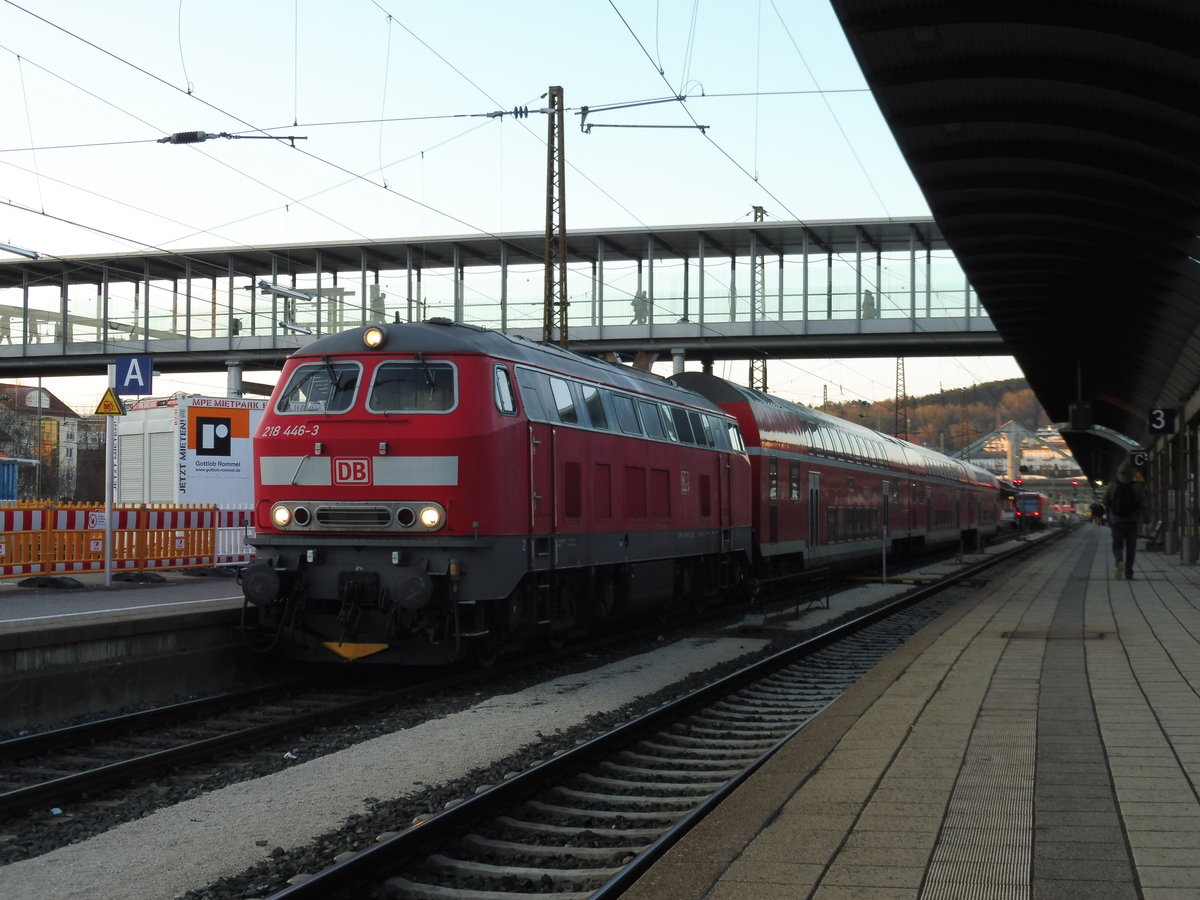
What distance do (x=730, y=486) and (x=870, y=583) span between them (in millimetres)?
9639

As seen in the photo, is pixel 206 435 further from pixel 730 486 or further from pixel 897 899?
pixel 897 899

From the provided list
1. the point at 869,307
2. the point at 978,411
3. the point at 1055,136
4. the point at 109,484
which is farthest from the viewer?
the point at 978,411

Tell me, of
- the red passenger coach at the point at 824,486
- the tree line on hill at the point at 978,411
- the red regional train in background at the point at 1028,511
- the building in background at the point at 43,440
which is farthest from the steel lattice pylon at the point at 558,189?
the tree line on hill at the point at 978,411

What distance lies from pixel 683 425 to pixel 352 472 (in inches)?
260

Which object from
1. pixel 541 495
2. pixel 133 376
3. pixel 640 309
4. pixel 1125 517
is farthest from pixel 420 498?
pixel 640 309

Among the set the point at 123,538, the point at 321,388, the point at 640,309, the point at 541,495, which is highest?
the point at 640,309

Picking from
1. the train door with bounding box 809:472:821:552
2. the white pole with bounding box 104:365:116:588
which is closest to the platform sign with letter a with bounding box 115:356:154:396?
the white pole with bounding box 104:365:116:588

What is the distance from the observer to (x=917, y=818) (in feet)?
19.1

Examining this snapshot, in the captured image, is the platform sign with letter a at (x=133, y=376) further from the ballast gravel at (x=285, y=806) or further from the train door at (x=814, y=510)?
the train door at (x=814, y=510)

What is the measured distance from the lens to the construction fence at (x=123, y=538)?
1780cm

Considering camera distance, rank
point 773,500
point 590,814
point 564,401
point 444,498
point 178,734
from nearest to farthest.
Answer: point 590,814 → point 178,734 → point 444,498 → point 564,401 → point 773,500

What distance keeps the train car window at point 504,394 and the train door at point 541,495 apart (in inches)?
12.9

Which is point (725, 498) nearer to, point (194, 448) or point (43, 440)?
point (194, 448)

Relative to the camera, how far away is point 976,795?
6258mm
